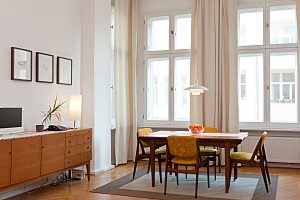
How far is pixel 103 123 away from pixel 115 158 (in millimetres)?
1079

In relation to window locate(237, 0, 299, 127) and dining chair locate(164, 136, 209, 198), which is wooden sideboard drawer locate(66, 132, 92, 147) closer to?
dining chair locate(164, 136, 209, 198)

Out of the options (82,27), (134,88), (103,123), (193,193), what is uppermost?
(82,27)

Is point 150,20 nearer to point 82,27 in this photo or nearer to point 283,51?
point 82,27

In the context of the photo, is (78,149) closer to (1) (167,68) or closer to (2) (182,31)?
(1) (167,68)

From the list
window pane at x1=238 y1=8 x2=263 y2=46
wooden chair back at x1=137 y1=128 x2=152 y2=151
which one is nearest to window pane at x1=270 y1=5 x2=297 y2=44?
window pane at x1=238 y1=8 x2=263 y2=46

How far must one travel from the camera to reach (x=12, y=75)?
4945mm

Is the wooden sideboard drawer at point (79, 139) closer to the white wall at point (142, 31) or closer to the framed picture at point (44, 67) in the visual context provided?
the framed picture at point (44, 67)

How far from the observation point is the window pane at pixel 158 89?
8086mm

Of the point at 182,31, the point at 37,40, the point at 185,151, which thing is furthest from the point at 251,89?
the point at 37,40

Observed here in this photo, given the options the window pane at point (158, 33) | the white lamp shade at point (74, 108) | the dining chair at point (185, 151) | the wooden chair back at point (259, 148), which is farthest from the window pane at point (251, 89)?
the white lamp shade at point (74, 108)

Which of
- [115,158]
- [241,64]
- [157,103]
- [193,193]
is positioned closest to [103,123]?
[115,158]

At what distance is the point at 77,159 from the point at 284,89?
170 inches

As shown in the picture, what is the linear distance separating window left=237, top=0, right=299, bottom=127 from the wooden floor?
118 cm

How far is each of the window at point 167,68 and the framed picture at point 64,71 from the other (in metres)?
2.31
